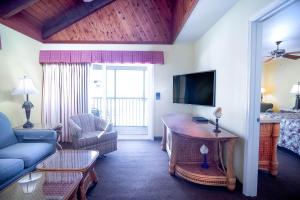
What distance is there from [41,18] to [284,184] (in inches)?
198

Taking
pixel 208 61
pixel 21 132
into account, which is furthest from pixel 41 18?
pixel 208 61

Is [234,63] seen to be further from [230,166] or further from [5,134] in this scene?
[5,134]

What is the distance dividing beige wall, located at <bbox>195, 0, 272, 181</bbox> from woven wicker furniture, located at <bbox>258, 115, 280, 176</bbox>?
502 mm

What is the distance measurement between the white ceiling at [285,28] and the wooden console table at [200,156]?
1.56 metres

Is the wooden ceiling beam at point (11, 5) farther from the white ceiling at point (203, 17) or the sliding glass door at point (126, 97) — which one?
the sliding glass door at point (126, 97)

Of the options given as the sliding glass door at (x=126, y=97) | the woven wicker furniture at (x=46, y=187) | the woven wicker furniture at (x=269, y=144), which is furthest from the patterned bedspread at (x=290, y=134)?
the woven wicker furniture at (x=46, y=187)

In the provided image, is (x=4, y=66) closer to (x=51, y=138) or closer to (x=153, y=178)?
(x=51, y=138)

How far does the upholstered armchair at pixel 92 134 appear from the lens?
10.7ft

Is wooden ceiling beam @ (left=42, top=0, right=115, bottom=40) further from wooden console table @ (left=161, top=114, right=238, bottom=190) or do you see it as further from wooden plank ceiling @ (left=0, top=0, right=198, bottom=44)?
wooden console table @ (left=161, top=114, right=238, bottom=190)

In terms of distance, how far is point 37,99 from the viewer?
4.34 meters

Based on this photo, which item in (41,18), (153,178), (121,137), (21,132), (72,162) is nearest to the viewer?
(72,162)

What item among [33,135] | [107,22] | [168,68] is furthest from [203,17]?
[33,135]

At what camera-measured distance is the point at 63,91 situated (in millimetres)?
4441

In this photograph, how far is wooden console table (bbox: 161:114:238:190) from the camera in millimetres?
2391
